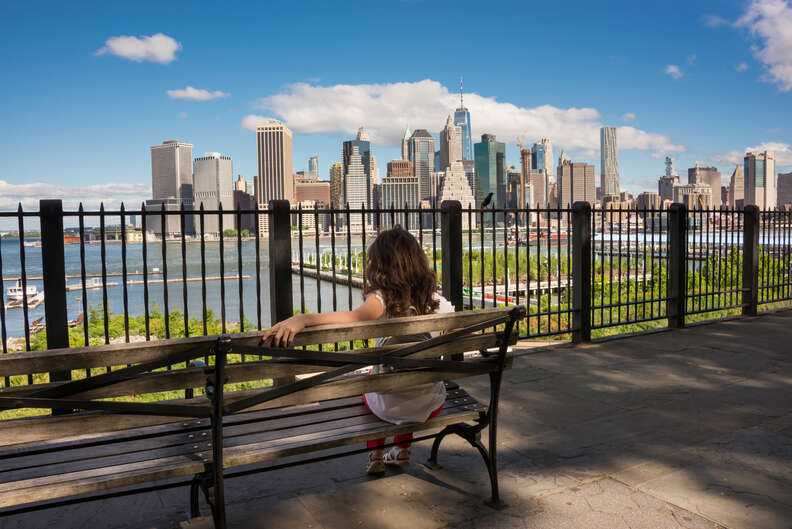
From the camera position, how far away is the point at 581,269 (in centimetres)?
635

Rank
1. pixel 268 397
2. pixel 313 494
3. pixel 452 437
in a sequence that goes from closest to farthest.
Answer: pixel 268 397
pixel 313 494
pixel 452 437

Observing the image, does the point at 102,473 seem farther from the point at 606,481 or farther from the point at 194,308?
the point at 194,308

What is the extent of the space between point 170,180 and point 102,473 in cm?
16038

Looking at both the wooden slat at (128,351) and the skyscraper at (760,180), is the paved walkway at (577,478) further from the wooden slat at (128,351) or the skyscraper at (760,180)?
the skyscraper at (760,180)

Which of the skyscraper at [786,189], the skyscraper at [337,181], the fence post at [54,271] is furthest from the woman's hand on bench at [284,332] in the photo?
the skyscraper at [337,181]

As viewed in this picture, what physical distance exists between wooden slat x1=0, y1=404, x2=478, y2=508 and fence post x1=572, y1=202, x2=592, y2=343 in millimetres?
4159

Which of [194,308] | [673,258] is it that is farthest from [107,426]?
[194,308]

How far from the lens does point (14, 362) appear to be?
1.81 metres

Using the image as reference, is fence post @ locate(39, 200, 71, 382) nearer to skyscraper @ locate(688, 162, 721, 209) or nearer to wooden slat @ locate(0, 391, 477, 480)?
wooden slat @ locate(0, 391, 477, 480)

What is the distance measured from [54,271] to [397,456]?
8.48 feet

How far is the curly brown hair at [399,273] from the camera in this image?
8.82ft

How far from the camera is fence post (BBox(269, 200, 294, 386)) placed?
442cm

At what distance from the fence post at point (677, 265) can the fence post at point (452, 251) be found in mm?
3284

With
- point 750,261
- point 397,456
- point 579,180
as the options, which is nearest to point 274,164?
point 579,180
